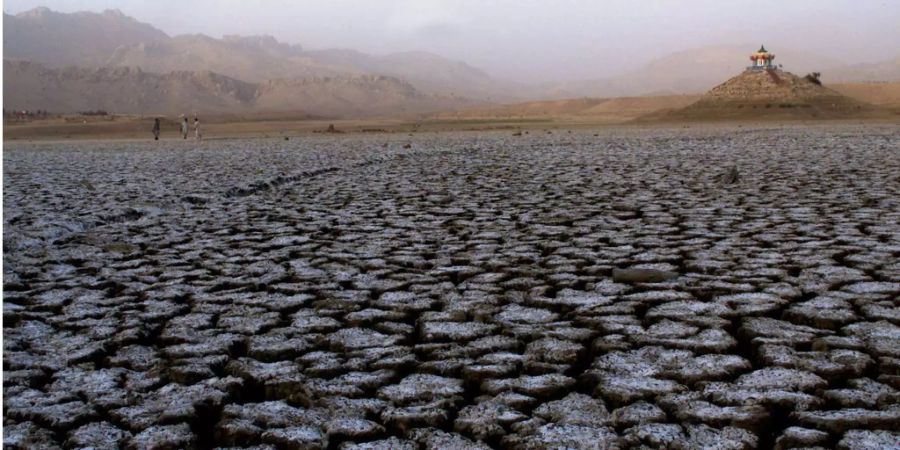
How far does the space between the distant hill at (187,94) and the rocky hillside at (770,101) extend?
61282 millimetres

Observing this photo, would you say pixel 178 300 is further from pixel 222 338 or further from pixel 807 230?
pixel 807 230

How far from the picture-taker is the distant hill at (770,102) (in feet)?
152

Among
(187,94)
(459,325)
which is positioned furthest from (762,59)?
(187,94)

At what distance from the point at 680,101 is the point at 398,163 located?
8032 cm

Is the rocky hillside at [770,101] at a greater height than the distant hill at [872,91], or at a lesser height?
lesser

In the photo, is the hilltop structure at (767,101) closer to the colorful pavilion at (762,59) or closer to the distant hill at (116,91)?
the colorful pavilion at (762,59)

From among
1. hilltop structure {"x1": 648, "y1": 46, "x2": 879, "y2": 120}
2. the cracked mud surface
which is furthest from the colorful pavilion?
the cracked mud surface

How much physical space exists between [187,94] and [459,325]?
11991cm

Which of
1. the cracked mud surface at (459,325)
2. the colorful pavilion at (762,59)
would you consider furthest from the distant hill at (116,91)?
the cracked mud surface at (459,325)

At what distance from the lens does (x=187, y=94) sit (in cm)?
11506

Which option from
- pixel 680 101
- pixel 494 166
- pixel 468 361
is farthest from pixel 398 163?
pixel 680 101

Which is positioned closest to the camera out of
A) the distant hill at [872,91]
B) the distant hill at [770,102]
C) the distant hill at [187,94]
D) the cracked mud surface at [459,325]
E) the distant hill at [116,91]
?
the cracked mud surface at [459,325]

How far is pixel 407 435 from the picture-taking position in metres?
2.34

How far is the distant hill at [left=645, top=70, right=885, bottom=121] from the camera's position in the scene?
152ft
